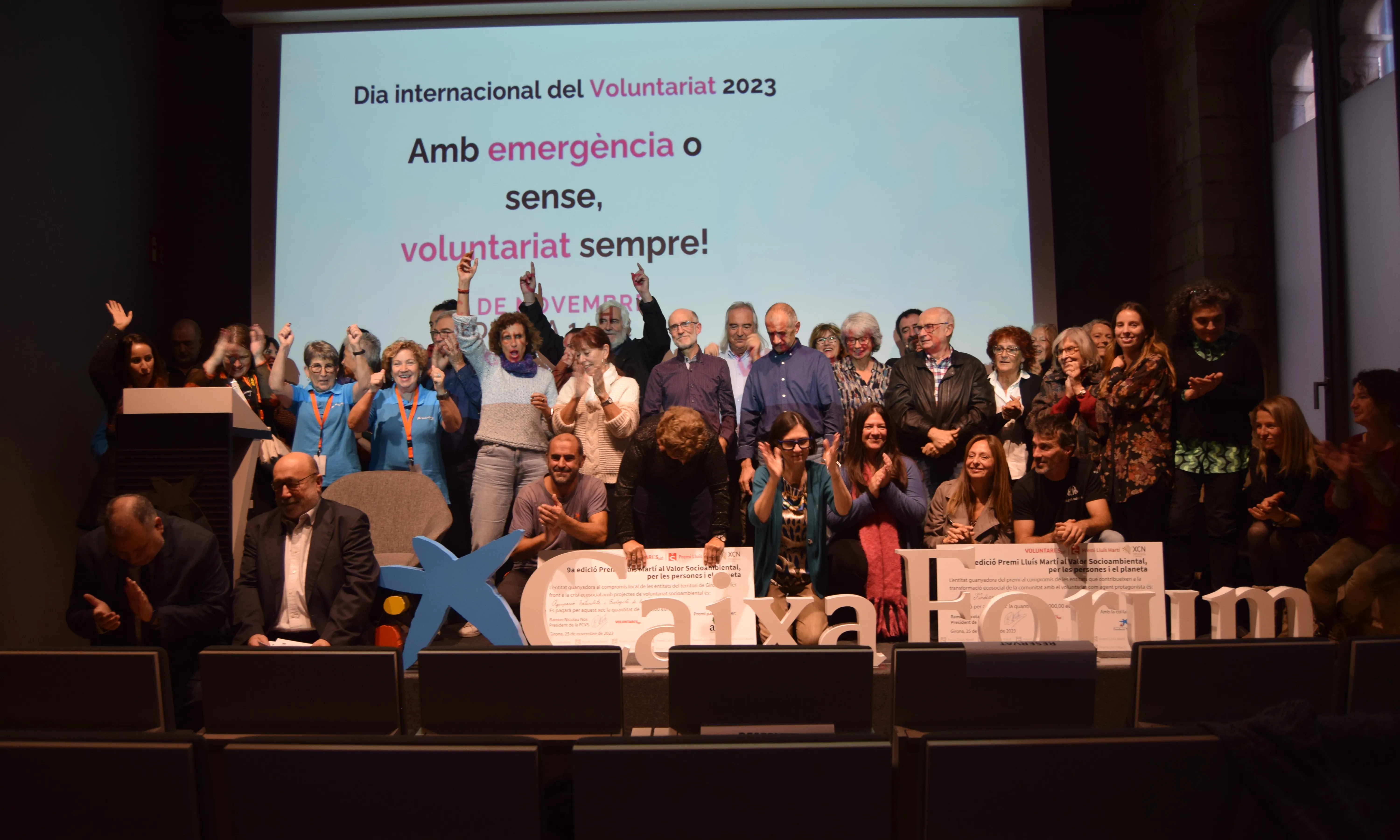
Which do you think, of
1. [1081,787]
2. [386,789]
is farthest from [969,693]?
[386,789]

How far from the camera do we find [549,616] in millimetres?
2615

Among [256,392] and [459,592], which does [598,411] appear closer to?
[459,592]

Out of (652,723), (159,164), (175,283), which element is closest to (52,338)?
(175,283)

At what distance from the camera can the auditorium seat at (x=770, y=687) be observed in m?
1.50

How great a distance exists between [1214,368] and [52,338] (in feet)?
18.2

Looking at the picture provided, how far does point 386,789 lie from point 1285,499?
3333mm

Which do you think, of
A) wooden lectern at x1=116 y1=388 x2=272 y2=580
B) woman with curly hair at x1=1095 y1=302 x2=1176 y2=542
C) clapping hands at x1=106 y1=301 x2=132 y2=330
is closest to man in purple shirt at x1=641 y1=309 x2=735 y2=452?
woman with curly hair at x1=1095 y1=302 x2=1176 y2=542

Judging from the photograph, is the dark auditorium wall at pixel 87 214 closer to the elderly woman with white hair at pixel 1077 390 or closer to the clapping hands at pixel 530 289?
the clapping hands at pixel 530 289

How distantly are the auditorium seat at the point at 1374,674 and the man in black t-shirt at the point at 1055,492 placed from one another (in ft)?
5.10

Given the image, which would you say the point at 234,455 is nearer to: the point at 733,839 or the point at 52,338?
the point at 52,338

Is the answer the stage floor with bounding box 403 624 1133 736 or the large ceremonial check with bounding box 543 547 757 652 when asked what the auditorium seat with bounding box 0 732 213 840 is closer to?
the stage floor with bounding box 403 624 1133 736

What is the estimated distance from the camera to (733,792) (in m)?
1.02

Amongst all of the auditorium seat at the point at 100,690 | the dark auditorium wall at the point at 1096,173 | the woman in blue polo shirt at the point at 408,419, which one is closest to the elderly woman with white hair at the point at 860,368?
the dark auditorium wall at the point at 1096,173

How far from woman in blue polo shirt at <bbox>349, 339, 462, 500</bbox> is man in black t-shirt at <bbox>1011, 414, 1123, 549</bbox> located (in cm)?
253
